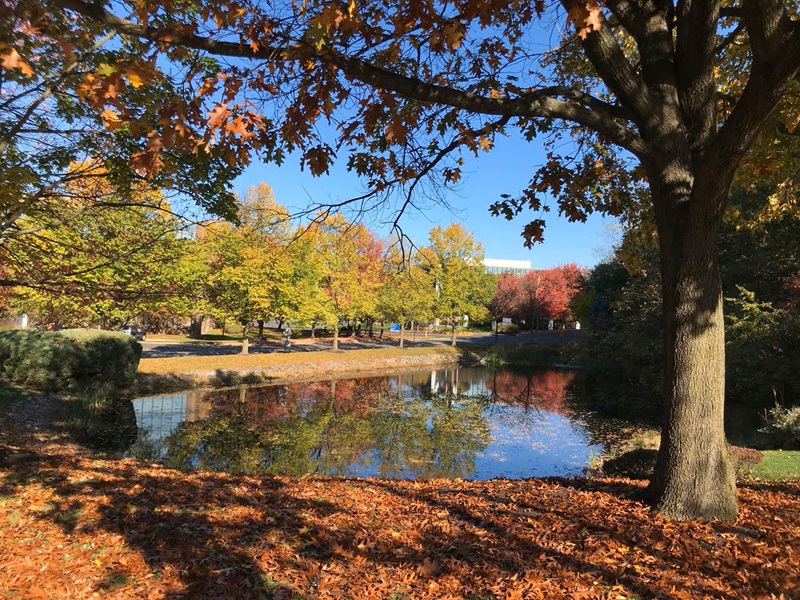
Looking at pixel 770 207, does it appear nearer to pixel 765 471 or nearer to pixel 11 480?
pixel 765 471

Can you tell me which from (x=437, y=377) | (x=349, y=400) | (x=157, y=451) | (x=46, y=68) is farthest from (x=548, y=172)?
(x=437, y=377)

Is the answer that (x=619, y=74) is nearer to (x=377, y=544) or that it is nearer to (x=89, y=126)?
(x=377, y=544)

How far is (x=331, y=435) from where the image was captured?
13.7m

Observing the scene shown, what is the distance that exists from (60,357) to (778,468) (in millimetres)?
17596

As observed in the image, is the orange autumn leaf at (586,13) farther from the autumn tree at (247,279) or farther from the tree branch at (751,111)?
the autumn tree at (247,279)

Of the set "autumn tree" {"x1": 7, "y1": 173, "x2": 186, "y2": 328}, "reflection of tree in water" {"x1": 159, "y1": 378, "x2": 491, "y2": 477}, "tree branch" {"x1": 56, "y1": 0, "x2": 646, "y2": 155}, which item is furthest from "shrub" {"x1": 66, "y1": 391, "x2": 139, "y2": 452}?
"tree branch" {"x1": 56, "y1": 0, "x2": 646, "y2": 155}

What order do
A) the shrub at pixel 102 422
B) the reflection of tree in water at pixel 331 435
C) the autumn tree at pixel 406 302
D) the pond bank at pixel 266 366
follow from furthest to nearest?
the autumn tree at pixel 406 302
the pond bank at pixel 266 366
the shrub at pixel 102 422
the reflection of tree in water at pixel 331 435

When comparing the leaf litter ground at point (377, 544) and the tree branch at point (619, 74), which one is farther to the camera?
the tree branch at point (619, 74)

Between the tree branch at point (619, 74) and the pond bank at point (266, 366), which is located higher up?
the tree branch at point (619, 74)

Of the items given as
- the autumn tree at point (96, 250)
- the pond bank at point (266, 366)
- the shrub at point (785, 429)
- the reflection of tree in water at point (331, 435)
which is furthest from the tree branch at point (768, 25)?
the pond bank at point (266, 366)

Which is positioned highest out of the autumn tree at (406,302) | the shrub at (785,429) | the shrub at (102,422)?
the autumn tree at (406,302)

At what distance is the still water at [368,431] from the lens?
36.0 feet

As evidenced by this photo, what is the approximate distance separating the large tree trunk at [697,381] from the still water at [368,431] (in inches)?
264

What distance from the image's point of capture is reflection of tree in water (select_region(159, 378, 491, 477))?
1080 cm
